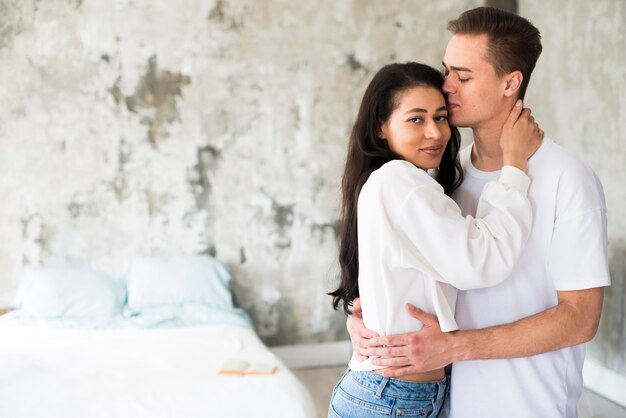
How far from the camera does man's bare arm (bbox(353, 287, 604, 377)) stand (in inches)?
59.4

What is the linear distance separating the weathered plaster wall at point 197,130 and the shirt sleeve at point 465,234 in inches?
120

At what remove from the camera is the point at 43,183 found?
431cm

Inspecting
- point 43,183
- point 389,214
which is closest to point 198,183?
point 43,183

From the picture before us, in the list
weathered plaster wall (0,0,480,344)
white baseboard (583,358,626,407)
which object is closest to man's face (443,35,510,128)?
white baseboard (583,358,626,407)

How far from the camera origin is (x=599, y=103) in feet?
13.2

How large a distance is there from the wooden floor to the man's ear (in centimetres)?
203

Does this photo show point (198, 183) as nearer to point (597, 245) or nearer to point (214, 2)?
point (214, 2)

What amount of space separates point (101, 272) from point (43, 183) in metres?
0.70

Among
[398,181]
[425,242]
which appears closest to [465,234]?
[425,242]

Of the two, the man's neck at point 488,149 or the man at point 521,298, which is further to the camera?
the man's neck at point 488,149

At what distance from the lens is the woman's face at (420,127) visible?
1.72 meters

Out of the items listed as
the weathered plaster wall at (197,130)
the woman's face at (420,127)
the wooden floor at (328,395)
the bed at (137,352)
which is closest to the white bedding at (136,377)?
the bed at (137,352)

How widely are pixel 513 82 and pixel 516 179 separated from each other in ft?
1.01

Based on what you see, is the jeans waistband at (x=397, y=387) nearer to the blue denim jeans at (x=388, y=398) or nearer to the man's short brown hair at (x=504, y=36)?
the blue denim jeans at (x=388, y=398)
